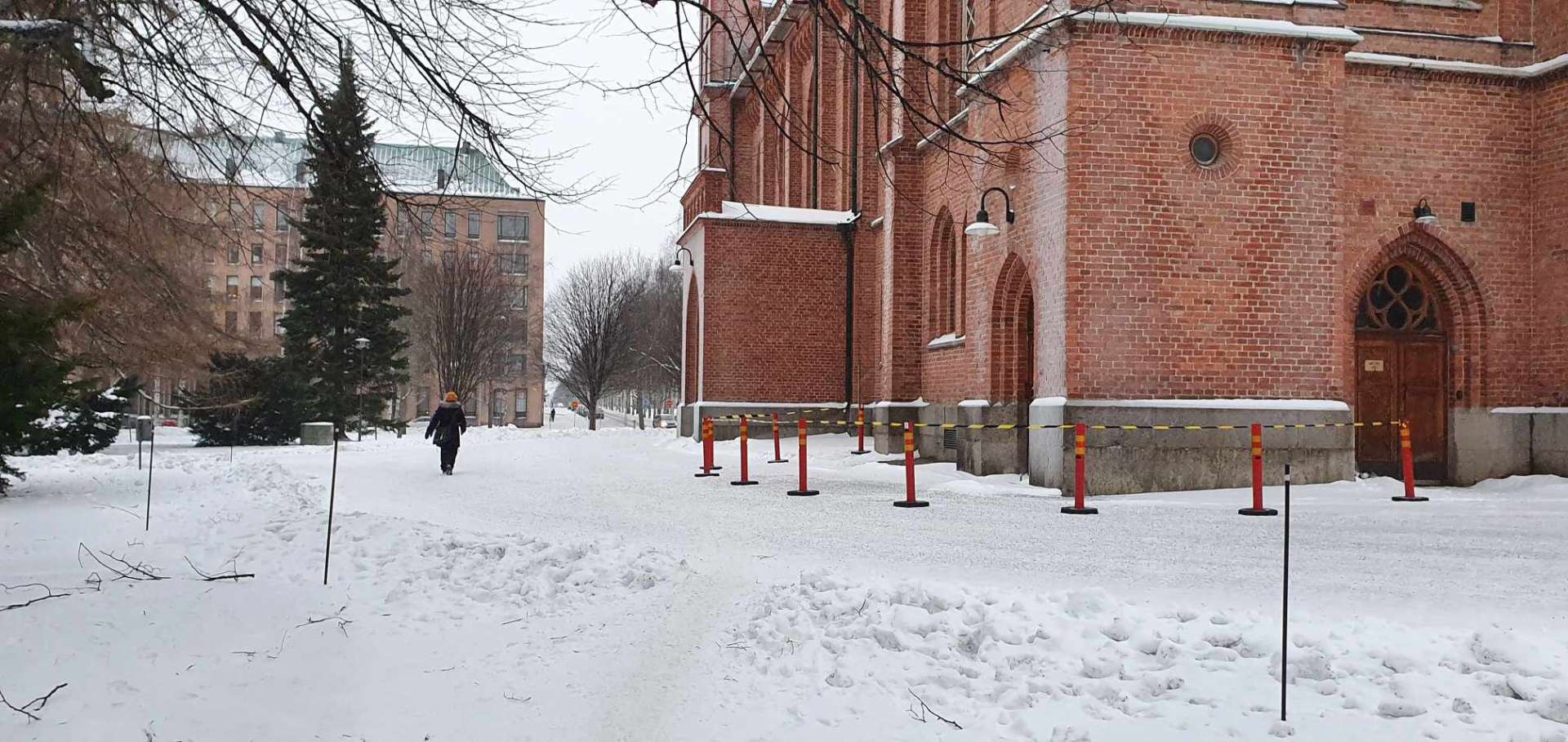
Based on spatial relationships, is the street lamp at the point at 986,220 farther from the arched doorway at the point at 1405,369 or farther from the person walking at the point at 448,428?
the person walking at the point at 448,428

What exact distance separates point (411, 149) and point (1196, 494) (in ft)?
33.5

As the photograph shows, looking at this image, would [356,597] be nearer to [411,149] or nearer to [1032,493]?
[411,149]

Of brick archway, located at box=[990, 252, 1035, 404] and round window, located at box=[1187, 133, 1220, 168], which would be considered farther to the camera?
brick archway, located at box=[990, 252, 1035, 404]

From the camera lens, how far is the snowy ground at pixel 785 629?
17.3 ft

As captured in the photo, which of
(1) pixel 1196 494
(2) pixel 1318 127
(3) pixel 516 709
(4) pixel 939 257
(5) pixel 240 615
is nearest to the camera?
(3) pixel 516 709

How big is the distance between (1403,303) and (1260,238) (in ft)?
12.1

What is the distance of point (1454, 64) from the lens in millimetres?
16578

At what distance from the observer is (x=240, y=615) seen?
6.89m

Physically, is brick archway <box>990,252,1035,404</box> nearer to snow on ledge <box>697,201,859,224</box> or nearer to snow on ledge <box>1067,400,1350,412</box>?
snow on ledge <box>1067,400,1350,412</box>

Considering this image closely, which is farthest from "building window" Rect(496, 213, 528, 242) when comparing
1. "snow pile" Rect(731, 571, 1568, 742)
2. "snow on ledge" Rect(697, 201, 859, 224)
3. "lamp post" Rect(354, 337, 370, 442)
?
"lamp post" Rect(354, 337, 370, 442)

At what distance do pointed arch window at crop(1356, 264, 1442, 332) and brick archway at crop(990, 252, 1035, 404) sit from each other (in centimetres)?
503

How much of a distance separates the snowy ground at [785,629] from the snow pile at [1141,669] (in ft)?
0.06

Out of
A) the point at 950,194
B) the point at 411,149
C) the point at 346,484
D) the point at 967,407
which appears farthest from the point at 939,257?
the point at 411,149

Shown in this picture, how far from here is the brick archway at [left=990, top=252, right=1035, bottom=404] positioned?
17.6m
